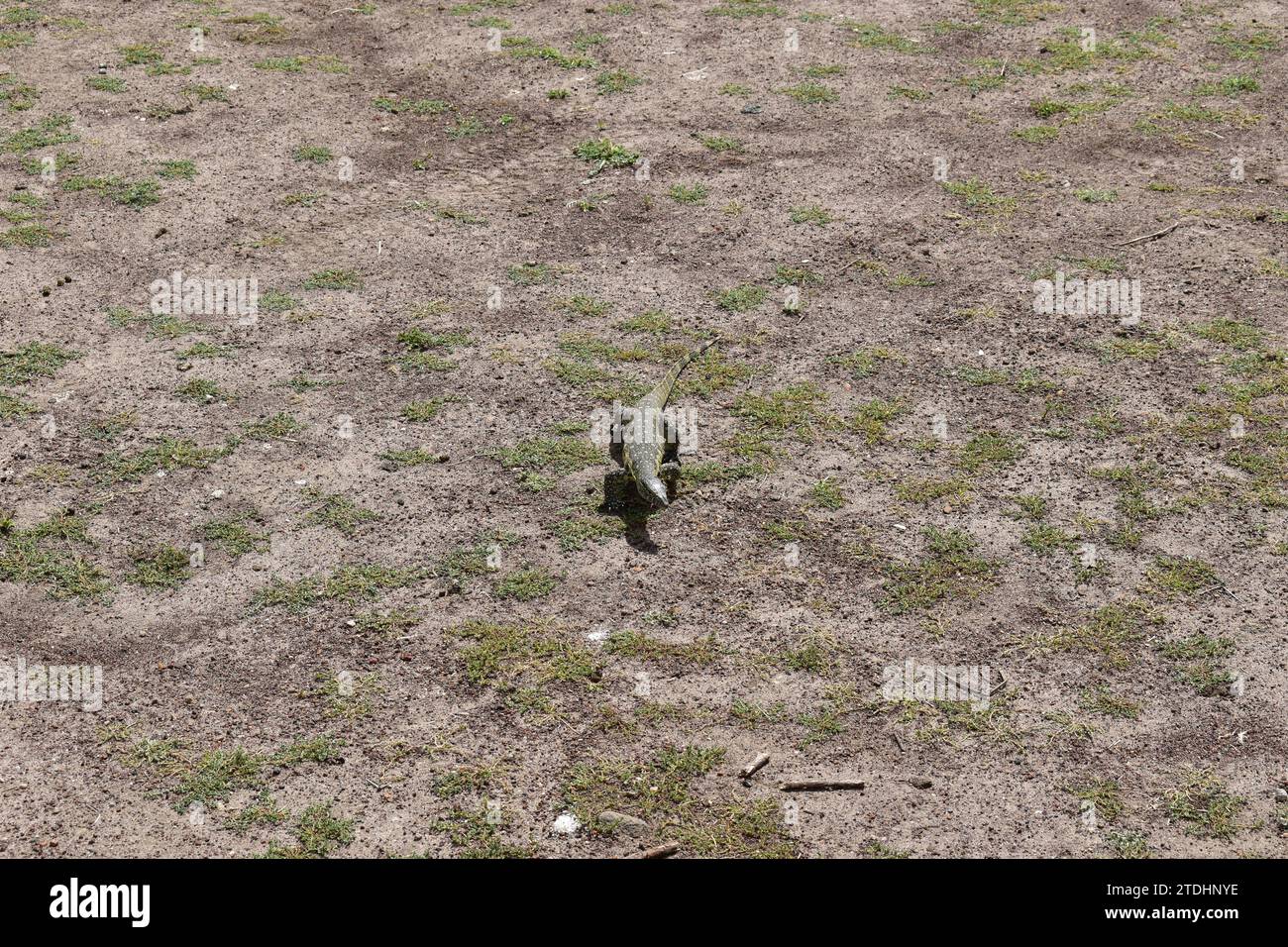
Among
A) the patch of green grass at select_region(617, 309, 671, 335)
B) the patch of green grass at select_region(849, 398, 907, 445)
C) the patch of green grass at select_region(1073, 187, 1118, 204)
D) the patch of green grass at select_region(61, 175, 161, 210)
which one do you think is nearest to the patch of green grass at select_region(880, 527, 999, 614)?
the patch of green grass at select_region(849, 398, 907, 445)

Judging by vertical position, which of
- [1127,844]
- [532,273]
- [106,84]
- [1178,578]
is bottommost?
[1127,844]

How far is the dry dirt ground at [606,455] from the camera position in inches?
223

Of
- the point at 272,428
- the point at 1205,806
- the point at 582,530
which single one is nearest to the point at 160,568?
the point at 272,428

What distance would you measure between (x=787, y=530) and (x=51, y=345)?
16.9ft

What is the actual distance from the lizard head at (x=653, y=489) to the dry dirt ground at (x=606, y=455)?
0.54 ft

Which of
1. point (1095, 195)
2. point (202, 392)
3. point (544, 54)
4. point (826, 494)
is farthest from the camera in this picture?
point (544, 54)

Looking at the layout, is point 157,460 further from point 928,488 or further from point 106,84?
point 106,84

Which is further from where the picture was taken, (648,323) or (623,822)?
(648,323)

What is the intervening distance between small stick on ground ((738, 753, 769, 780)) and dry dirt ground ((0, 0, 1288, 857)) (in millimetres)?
68

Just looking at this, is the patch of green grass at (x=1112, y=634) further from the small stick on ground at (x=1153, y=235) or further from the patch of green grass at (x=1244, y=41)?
the patch of green grass at (x=1244, y=41)

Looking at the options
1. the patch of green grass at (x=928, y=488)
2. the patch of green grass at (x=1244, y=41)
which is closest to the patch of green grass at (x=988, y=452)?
the patch of green grass at (x=928, y=488)

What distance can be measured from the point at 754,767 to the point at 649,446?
2.12 meters

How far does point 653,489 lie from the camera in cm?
695

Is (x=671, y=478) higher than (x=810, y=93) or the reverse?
the reverse
